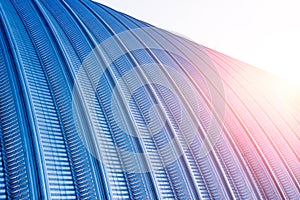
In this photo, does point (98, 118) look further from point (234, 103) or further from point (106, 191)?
point (234, 103)

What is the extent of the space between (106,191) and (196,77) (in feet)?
74.5

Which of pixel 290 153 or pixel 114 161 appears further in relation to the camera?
pixel 290 153

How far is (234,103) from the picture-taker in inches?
1531

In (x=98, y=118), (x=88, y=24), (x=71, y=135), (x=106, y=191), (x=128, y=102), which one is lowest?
(x=106, y=191)

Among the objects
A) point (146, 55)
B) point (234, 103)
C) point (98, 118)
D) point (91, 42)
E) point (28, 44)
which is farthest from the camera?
point (234, 103)

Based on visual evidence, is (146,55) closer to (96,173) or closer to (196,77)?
(196,77)

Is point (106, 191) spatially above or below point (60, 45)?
below

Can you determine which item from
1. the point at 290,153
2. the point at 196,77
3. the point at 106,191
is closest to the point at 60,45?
the point at 106,191

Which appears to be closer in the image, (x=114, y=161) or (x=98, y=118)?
(x=114, y=161)

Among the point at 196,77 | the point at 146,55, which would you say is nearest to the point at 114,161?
the point at 146,55

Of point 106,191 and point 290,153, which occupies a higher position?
point 290,153

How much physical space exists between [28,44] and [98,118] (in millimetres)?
8701

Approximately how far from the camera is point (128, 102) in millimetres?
27453

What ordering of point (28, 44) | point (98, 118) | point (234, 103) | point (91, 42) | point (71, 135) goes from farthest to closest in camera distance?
point (234, 103) → point (91, 42) → point (28, 44) → point (98, 118) → point (71, 135)
